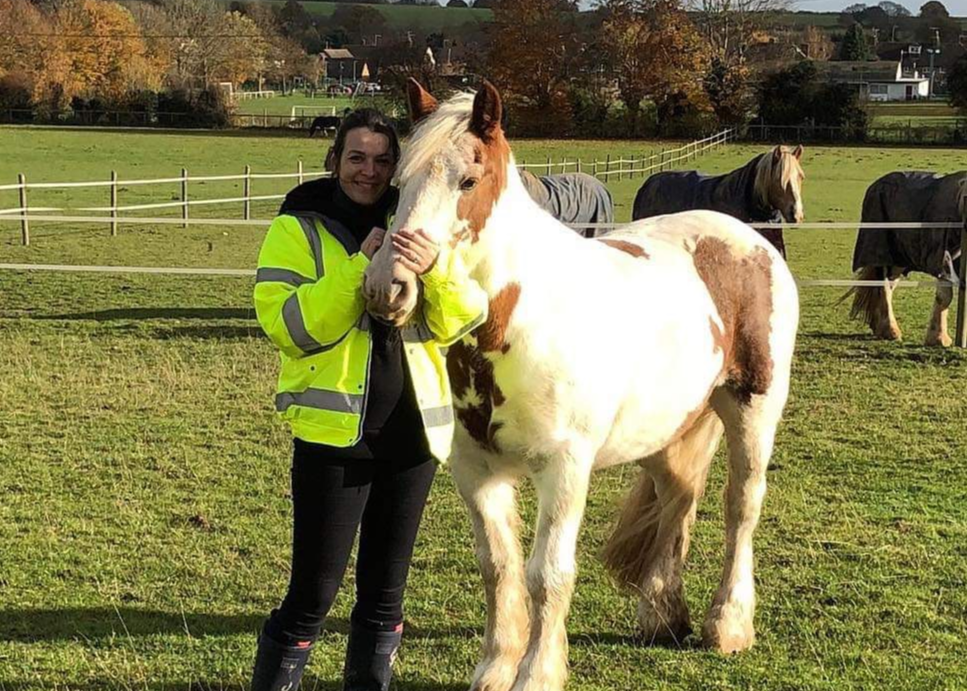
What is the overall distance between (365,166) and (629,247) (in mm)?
1049

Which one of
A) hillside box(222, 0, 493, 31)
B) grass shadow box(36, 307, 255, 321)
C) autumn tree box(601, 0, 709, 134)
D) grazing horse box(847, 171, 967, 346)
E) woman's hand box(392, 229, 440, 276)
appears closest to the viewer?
woman's hand box(392, 229, 440, 276)

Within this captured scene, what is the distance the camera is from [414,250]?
2.28 meters

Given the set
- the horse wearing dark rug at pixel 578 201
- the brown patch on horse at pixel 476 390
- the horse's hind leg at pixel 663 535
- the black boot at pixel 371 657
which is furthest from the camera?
the horse wearing dark rug at pixel 578 201

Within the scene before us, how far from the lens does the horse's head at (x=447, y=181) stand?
2.29m

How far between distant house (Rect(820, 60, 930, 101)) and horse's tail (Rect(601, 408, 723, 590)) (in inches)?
3115

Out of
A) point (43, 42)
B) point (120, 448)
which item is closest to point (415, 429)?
point (120, 448)

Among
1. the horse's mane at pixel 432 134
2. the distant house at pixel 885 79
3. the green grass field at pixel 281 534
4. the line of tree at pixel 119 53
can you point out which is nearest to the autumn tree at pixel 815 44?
the distant house at pixel 885 79

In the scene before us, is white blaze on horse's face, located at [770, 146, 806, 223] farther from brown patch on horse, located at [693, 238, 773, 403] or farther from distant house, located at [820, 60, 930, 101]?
distant house, located at [820, 60, 930, 101]

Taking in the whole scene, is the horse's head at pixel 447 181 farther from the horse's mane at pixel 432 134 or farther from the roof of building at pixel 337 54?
the roof of building at pixel 337 54

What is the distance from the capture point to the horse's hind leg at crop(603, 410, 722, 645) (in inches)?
140

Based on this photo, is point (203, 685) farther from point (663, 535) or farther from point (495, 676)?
point (663, 535)

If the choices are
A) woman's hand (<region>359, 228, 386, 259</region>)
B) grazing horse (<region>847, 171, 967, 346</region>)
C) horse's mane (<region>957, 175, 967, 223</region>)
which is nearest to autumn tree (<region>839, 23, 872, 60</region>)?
grazing horse (<region>847, 171, 967, 346</region>)

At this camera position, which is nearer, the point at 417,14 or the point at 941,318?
the point at 941,318

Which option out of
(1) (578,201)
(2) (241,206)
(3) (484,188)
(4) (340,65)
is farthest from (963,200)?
(4) (340,65)
